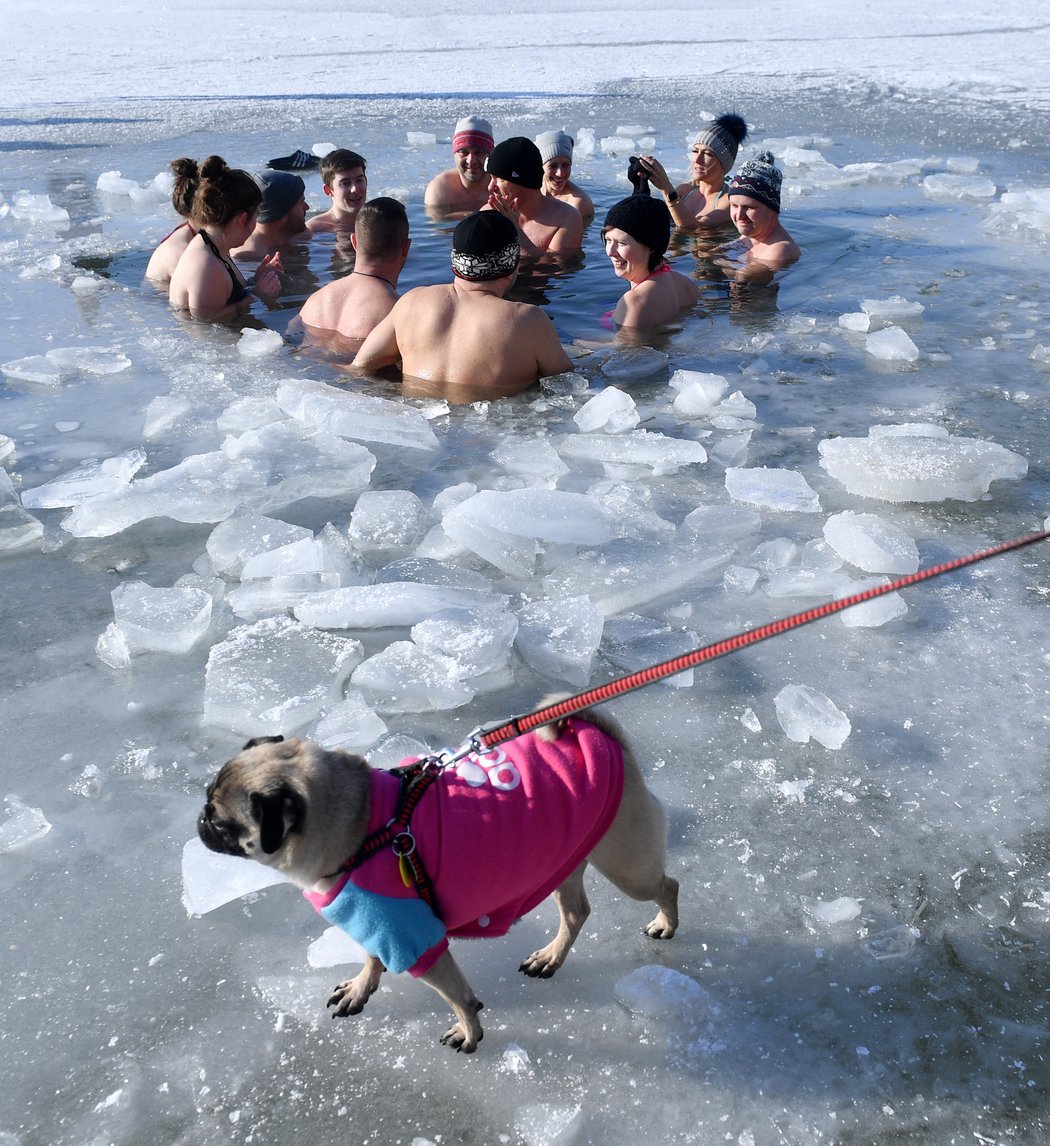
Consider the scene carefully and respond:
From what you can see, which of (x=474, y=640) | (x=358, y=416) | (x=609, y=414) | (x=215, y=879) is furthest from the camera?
(x=609, y=414)

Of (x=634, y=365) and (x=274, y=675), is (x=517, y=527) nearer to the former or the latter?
(x=274, y=675)

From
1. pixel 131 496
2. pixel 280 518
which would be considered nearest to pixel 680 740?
pixel 280 518

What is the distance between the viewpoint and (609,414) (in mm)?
4402

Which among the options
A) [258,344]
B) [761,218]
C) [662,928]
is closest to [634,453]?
[662,928]

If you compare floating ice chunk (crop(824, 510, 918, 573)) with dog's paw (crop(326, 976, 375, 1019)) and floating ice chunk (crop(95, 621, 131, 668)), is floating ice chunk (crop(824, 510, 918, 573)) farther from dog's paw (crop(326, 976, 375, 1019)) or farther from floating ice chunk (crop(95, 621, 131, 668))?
floating ice chunk (crop(95, 621, 131, 668))

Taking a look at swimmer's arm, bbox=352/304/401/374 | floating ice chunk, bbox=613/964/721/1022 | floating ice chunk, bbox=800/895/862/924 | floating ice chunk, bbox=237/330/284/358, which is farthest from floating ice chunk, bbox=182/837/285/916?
floating ice chunk, bbox=237/330/284/358

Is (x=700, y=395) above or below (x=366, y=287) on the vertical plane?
below

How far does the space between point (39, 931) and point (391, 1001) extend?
756 mm

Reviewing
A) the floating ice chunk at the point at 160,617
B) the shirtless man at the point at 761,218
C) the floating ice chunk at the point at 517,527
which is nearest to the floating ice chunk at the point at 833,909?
the floating ice chunk at the point at 517,527

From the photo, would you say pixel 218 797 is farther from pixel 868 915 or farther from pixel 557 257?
pixel 557 257

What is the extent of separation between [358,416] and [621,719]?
84.0 inches

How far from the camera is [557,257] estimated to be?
7195mm

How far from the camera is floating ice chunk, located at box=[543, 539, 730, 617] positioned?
312cm

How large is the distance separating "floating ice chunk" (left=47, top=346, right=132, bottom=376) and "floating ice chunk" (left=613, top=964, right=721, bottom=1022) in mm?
4157
